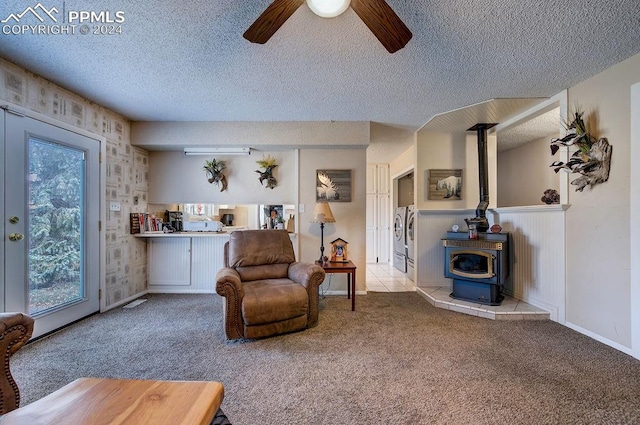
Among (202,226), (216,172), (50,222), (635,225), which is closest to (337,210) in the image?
(216,172)

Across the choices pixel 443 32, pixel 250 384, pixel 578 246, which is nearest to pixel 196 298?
pixel 250 384

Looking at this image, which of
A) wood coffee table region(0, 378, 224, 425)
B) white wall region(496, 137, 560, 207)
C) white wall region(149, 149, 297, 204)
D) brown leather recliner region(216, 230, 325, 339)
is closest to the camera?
wood coffee table region(0, 378, 224, 425)

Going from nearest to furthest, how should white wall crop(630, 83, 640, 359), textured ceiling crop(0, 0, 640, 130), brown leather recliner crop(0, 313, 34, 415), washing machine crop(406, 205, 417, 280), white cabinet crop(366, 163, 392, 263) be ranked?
brown leather recliner crop(0, 313, 34, 415), textured ceiling crop(0, 0, 640, 130), white wall crop(630, 83, 640, 359), washing machine crop(406, 205, 417, 280), white cabinet crop(366, 163, 392, 263)

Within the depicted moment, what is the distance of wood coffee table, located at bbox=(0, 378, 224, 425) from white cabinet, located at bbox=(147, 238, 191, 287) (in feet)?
9.51

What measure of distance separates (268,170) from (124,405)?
3.21m

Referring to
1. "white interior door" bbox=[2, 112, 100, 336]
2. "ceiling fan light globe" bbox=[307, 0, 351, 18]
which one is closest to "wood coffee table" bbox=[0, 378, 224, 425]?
"ceiling fan light globe" bbox=[307, 0, 351, 18]

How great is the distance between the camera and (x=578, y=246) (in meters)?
2.59

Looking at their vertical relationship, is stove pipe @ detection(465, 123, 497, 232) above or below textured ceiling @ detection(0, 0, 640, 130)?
below

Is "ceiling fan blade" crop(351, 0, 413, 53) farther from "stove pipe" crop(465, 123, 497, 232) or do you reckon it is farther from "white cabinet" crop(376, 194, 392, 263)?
"white cabinet" crop(376, 194, 392, 263)

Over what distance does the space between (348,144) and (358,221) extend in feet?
3.62

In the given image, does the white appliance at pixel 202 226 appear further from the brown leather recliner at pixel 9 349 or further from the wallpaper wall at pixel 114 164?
the brown leather recliner at pixel 9 349

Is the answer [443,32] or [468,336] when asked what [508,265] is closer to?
[468,336]

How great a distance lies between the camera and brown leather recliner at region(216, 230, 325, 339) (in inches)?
91.8

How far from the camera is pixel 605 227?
2.35 meters
